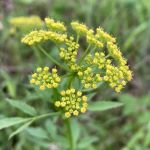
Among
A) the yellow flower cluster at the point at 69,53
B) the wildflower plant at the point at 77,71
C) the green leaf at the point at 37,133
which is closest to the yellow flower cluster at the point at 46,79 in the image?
the wildflower plant at the point at 77,71

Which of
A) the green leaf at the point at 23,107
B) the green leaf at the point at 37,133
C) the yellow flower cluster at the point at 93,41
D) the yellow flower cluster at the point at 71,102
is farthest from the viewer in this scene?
the green leaf at the point at 37,133

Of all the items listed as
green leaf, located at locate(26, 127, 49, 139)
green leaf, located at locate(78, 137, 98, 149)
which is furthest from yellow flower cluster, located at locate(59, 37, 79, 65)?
green leaf, located at locate(78, 137, 98, 149)

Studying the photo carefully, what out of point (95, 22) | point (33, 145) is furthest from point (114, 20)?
point (33, 145)

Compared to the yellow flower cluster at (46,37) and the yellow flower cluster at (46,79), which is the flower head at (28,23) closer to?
the yellow flower cluster at (46,37)

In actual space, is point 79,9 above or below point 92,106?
above

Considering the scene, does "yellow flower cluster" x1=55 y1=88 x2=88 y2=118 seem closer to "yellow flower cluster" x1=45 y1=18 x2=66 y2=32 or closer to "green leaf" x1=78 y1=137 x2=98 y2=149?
"yellow flower cluster" x1=45 y1=18 x2=66 y2=32

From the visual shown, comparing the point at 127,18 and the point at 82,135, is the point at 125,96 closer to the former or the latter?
the point at 82,135

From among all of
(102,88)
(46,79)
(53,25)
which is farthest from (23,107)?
(102,88)
